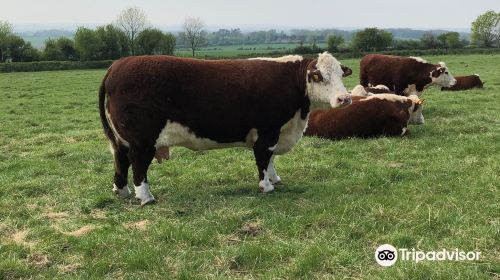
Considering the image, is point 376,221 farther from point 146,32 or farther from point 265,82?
point 146,32

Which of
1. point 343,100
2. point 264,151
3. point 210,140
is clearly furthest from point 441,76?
point 210,140

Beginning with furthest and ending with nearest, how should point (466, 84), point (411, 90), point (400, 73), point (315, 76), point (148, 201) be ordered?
1. point (466, 84)
2. point (411, 90)
3. point (400, 73)
4. point (315, 76)
5. point (148, 201)

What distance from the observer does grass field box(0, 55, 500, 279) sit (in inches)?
194

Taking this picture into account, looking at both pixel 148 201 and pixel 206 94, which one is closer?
pixel 148 201

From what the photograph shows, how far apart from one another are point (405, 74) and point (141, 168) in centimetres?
1052

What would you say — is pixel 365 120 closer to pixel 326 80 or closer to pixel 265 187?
pixel 326 80

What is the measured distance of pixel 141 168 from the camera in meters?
7.21

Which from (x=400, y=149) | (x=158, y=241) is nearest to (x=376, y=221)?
(x=158, y=241)

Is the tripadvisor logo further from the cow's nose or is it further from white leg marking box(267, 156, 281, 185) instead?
white leg marking box(267, 156, 281, 185)

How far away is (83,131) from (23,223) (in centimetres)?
830

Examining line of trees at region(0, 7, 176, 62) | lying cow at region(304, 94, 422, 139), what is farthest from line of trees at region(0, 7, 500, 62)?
lying cow at region(304, 94, 422, 139)

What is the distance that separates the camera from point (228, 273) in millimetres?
4781

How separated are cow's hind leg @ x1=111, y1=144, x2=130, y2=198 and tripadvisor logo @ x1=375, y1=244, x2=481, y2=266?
410 cm

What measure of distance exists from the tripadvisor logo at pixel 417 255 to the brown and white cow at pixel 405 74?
1109cm
